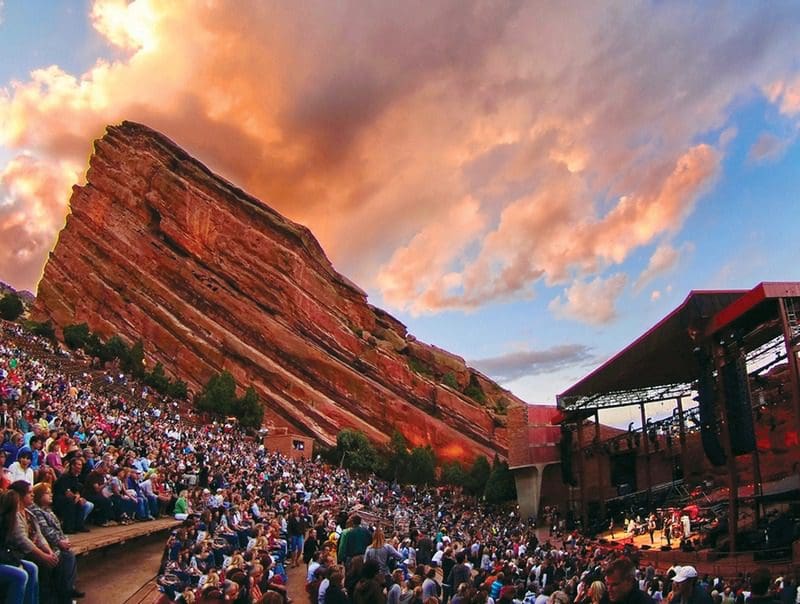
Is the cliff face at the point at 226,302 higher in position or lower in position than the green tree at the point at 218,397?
higher

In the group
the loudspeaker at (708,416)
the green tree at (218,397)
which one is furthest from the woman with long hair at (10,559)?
the green tree at (218,397)

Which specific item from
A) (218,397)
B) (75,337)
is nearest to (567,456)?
(218,397)

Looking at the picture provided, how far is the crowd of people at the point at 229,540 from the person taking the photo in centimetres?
586

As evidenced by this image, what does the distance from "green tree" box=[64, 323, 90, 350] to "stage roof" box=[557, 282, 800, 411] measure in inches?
1564

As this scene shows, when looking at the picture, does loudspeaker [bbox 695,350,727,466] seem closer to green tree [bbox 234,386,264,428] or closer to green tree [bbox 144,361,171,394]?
green tree [bbox 234,386,264,428]

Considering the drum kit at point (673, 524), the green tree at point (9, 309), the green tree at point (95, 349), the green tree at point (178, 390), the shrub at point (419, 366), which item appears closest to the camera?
the drum kit at point (673, 524)

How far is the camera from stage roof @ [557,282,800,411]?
61.4ft

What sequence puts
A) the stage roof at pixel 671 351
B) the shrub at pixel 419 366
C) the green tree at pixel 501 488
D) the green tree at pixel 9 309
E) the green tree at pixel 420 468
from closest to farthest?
the stage roof at pixel 671 351
the green tree at pixel 501 488
the green tree at pixel 420 468
the green tree at pixel 9 309
the shrub at pixel 419 366

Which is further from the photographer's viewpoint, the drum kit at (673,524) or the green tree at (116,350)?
the green tree at (116,350)

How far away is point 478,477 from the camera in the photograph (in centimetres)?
5641

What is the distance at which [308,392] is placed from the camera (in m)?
62.0

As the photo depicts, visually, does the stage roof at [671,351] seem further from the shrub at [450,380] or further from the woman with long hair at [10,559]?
the shrub at [450,380]

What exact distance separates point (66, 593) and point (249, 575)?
1896 millimetres

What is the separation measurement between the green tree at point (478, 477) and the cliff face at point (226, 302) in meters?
6.65
